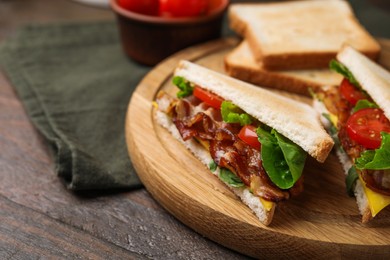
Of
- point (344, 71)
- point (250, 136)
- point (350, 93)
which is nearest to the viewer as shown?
point (250, 136)

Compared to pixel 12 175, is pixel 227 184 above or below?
above

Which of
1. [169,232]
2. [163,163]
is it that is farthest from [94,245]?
[163,163]

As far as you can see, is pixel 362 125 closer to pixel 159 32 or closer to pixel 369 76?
pixel 369 76

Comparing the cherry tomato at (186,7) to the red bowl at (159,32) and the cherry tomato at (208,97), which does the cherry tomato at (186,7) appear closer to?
the red bowl at (159,32)

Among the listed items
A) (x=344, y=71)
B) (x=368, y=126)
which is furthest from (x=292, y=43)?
(x=368, y=126)

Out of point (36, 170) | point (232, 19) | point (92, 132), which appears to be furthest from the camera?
point (232, 19)

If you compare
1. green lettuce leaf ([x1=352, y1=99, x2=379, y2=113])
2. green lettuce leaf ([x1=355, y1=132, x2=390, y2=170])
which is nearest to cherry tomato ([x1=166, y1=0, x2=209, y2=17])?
green lettuce leaf ([x1=352, y1=99, x2=379, y2=113])

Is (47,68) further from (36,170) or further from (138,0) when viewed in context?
(36,170)
